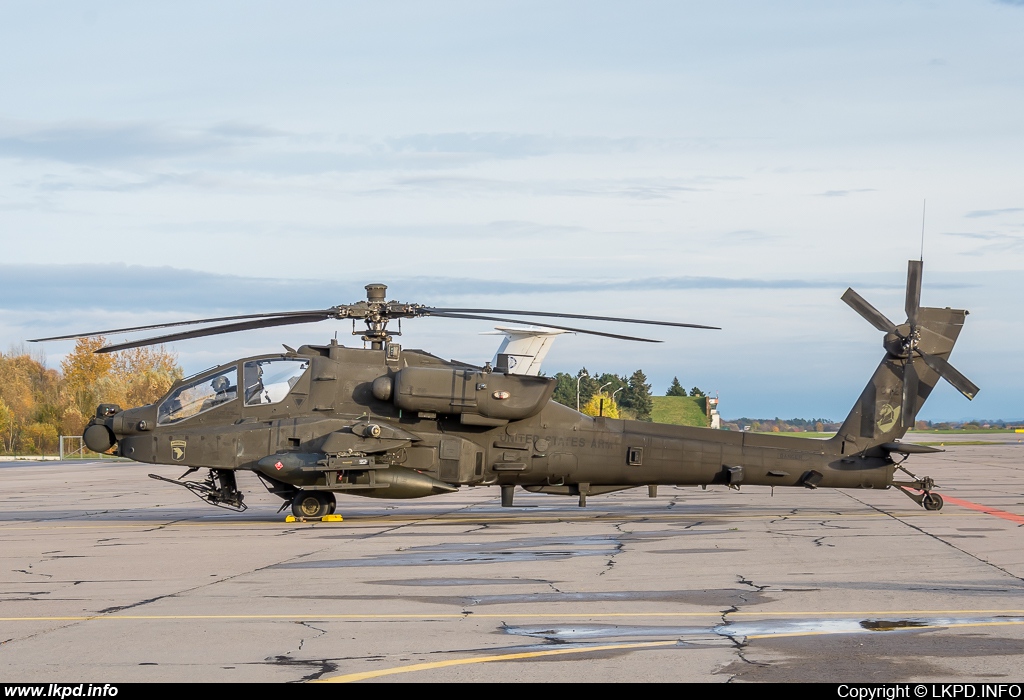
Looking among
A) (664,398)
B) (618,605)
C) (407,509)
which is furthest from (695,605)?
(664,398)

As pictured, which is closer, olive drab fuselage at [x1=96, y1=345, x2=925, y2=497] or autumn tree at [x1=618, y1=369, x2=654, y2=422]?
olive drab fuselage at [x1=96, y1=345, x2=925, y2=497]

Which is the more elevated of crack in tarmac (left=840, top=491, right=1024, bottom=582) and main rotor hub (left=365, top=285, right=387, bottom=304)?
main rotor hub (left=365, top=285, right=387, bottom=304)

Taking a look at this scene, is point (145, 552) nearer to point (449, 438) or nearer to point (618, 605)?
point (449, 438)

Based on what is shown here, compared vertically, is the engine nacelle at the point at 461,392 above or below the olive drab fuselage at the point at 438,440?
above

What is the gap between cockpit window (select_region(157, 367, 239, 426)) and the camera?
19.2 meters

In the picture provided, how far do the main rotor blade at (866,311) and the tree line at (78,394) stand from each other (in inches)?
2852

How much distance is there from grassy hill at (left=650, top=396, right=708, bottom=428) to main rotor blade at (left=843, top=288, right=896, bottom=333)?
119039 mm

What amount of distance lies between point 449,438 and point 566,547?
4737 millimetres

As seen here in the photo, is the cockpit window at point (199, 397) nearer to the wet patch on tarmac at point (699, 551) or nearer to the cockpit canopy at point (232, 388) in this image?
the cockpit canopy at point (232, 388)

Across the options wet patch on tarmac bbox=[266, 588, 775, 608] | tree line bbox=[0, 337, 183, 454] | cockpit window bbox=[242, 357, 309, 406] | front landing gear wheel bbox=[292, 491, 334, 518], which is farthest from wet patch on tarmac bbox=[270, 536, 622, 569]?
tree line bbox=[0, 337, 183, 454]

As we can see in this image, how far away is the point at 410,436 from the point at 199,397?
399 cm

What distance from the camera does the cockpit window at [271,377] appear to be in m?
19.3

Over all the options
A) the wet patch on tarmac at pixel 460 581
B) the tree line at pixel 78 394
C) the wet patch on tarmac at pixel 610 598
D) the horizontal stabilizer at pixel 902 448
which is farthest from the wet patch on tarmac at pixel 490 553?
the tree line at pixel 78 394

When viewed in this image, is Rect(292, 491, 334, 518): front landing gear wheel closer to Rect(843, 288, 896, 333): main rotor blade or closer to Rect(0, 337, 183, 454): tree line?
Rect(843, 288, 896, 333): main rotor blade
